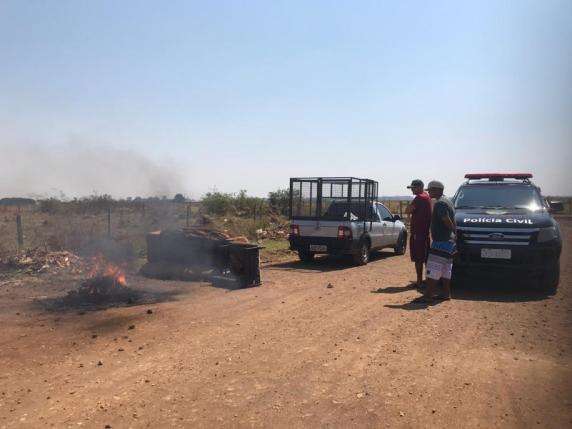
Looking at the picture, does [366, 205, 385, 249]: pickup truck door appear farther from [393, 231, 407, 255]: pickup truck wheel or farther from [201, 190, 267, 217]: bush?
[201, 190, 267, 217]: bush

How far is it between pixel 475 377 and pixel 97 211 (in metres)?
26.2

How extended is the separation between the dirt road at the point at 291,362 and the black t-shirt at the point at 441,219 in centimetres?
111

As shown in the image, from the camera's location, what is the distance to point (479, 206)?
9391mm

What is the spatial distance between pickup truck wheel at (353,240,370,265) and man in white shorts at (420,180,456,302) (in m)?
4.18

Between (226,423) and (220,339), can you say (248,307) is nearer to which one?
(220,339)

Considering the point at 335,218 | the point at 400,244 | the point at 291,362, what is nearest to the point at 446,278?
the point at 291,362

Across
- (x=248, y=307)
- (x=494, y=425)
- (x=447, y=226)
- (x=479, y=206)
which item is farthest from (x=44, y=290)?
(x=479, y=206)

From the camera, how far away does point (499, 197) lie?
30.9ft

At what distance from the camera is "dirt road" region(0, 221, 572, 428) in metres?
3.73

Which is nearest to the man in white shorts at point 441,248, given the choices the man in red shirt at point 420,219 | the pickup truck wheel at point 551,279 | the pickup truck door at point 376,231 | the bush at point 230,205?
the man in red shirt at point 420,219

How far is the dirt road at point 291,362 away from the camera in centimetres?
373

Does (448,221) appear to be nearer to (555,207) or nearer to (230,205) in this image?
(555,207)

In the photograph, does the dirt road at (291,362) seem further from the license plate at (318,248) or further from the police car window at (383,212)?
the police car window at (383,212)

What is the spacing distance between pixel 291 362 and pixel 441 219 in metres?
4.10
